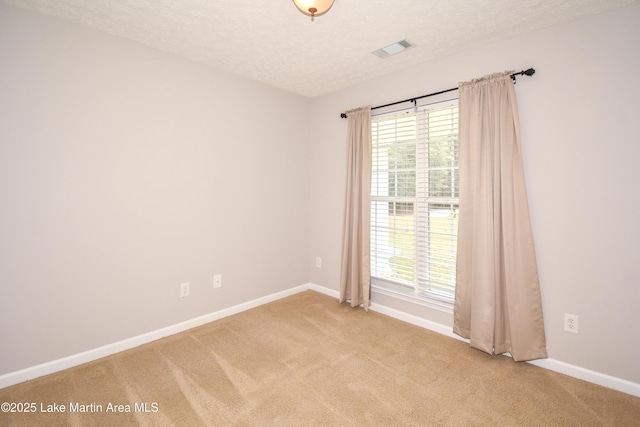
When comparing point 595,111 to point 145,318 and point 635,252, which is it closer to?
point 635,252

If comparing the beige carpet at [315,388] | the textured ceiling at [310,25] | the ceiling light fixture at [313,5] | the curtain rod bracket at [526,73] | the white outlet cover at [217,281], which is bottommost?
the beige carpet at [315,388]

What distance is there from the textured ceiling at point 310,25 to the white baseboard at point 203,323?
2.53 metres

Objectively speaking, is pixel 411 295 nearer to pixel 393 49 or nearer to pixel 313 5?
pixel 393 49

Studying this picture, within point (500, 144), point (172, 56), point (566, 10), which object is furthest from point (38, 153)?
point (566, 10)

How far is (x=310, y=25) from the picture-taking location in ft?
7.30

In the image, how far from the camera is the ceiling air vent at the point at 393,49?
2497mm

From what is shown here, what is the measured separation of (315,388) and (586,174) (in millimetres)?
2430

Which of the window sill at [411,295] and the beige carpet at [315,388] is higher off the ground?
the window sill at [411,295]

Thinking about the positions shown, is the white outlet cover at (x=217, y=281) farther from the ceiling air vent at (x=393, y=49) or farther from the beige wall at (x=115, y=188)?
the ceiling air vent at (x=393, y=49)

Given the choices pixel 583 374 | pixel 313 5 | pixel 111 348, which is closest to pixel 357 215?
pixel 313 5

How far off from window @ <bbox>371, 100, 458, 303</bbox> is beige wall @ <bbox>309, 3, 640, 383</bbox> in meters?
0.61

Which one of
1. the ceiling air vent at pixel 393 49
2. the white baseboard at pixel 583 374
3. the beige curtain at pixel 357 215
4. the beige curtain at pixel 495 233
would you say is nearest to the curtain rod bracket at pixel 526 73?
the beige curtain at pixel 495 233

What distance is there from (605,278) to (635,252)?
0.24m

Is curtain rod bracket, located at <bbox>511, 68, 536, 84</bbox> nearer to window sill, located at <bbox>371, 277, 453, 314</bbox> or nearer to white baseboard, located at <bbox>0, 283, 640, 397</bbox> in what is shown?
window sill, located at <bbox>371, 277, 453, 314</bbox>
